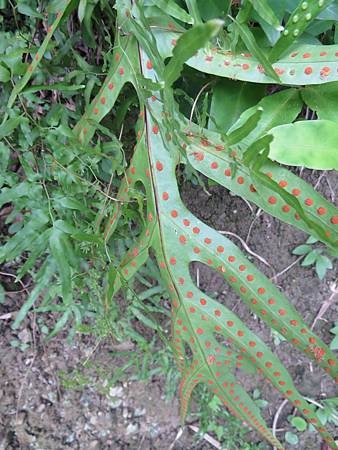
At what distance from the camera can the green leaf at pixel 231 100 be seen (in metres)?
0.72

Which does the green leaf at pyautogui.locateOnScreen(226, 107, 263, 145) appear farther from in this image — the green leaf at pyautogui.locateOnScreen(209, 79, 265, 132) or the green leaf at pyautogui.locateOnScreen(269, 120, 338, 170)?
the green leaf at pyautogui.locateOnScreen(209, 79, 265, 132)

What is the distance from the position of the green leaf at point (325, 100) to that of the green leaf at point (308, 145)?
0.09 meters

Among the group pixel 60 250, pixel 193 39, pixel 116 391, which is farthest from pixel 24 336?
pixel 193 39

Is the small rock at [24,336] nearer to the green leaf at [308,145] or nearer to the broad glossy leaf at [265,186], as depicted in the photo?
the broad glossy leaf at [265,186]

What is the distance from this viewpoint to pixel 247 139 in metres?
0.61

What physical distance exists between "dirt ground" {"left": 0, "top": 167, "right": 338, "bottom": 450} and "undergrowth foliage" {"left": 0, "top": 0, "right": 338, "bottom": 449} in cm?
38

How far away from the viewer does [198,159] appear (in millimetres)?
637

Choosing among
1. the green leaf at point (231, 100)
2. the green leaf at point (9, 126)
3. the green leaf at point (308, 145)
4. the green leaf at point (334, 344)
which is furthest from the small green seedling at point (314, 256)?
the green leaf at point (9, 126)

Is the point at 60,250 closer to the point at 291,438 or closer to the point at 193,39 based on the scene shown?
the point at 193,39

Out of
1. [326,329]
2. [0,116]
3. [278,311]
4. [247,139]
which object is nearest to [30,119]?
[0,116]

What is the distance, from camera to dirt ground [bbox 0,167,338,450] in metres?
1.10

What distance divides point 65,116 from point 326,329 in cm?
82

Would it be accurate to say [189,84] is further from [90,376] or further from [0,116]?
[90,376]

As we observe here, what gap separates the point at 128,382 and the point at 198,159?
721 mm
